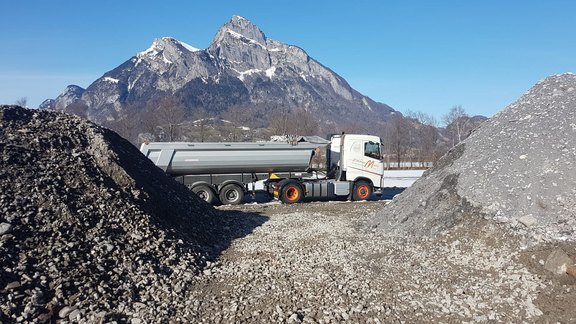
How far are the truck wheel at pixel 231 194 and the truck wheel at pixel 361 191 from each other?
5.09 m

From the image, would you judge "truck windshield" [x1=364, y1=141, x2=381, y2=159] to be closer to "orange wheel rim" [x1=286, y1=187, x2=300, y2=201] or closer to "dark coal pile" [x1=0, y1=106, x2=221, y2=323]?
"orange wheel rim" [x1=286, y1=187, x2=300, y2=201]

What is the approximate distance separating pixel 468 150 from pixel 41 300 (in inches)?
441

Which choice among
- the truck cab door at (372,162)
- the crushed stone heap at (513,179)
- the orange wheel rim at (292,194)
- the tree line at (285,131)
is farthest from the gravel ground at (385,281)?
the tree line at (285,131)

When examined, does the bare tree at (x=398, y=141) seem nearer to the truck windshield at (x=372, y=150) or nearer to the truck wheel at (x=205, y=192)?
the truck windshield at (x=372, y=150)

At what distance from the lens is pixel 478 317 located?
6.07 metres

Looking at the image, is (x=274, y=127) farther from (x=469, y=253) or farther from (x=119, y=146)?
(x=469, y=253)

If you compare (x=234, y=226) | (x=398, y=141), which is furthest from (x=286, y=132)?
(x=234, y=226)

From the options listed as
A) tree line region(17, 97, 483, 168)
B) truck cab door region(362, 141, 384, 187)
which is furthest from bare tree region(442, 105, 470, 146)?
truck cab door region(362, 141, 384, 187)

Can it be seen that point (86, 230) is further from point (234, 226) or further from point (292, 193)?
point (292, 193)

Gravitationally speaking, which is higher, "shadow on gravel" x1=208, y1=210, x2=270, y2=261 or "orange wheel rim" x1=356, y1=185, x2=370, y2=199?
"orange wheel rim" x1=356, y1=185, x2=370, y2=199

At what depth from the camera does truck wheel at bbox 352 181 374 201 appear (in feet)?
60.4

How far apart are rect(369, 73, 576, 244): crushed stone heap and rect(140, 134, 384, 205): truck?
5.79 metres

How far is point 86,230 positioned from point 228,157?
953cm

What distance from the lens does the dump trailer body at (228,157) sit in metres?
16.5
